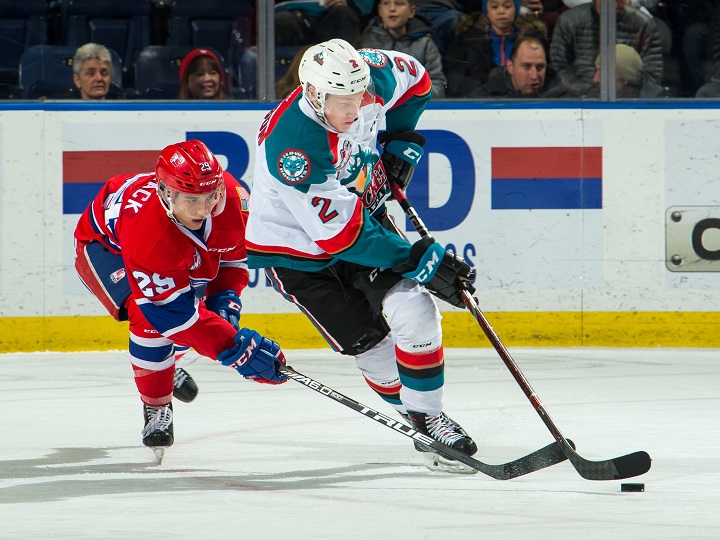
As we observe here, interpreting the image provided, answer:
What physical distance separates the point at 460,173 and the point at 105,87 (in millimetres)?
1591

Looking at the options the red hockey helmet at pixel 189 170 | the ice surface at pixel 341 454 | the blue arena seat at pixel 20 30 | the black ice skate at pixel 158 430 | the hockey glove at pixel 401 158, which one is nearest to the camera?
the ice surface at pixel 341 454

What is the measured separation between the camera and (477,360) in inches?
211

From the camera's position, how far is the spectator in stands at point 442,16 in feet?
18.7

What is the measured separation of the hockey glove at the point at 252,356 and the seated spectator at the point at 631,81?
292 cm

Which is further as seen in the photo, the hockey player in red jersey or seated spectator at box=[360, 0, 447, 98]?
seated spectator at box=[360, 0, 447, 98]

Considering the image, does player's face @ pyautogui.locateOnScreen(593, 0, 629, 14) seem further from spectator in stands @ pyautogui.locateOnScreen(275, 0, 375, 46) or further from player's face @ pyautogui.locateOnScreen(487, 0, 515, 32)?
spectator in stands @ pyautogui.locateOnScreen(275, 0, 375, 46)

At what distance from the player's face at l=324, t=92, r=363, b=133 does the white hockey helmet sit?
13 millimetres

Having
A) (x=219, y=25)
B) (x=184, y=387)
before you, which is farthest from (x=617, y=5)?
(x=184, y=387)

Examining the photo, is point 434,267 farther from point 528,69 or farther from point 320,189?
point 528,69

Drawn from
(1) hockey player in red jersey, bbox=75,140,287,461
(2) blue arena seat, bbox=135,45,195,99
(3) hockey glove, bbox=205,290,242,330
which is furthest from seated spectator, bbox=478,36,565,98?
(3) hockey glove, bbox=205,290,242,330

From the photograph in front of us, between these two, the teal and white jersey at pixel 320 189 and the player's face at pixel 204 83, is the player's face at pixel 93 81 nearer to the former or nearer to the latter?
the player's face at pixel 204 83

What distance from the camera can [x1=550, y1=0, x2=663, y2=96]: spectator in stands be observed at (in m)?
5.66

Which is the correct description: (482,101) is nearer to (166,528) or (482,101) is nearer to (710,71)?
(710,71)

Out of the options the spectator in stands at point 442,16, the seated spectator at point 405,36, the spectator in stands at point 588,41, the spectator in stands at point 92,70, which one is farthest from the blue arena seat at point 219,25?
the spectator in stands at point 588,41
